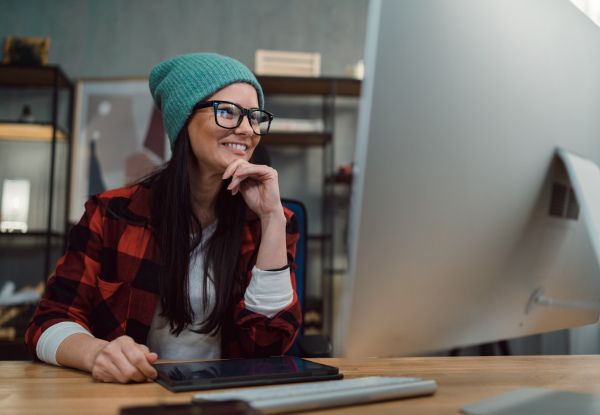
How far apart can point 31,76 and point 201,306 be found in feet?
8.75

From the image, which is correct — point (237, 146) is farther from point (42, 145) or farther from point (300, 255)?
point (42, 145)

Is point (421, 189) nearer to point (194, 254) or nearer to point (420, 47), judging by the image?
point (420, 47)

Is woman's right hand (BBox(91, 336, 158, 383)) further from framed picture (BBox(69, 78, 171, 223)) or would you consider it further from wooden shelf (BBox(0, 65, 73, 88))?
wooden shelf (BBox(0, 65, 73, 88))

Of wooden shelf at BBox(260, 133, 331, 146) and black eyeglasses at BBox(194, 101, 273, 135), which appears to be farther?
wooden shelf at BBox(260, 133, 331, 146)

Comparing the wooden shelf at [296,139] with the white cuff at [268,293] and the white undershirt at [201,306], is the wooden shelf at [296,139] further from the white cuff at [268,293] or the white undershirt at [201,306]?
the white cuff at [268,293]

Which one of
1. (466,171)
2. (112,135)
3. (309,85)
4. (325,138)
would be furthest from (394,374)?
(112,135)

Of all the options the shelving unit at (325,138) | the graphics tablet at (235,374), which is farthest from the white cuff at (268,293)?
the shelving unit at (325,138)

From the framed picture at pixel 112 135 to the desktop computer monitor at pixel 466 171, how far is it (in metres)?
2.91

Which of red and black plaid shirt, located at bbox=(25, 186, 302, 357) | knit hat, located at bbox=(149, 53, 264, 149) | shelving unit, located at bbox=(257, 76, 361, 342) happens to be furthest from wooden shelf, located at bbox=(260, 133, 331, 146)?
red and black plaid shirt, located at bbox=(25, 186, 302, 357)

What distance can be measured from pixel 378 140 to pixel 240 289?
85 centimetres

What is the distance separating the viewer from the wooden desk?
0.54 m

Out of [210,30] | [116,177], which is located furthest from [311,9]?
[116,177]

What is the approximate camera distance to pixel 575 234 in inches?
23.4

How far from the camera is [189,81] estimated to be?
121cm
